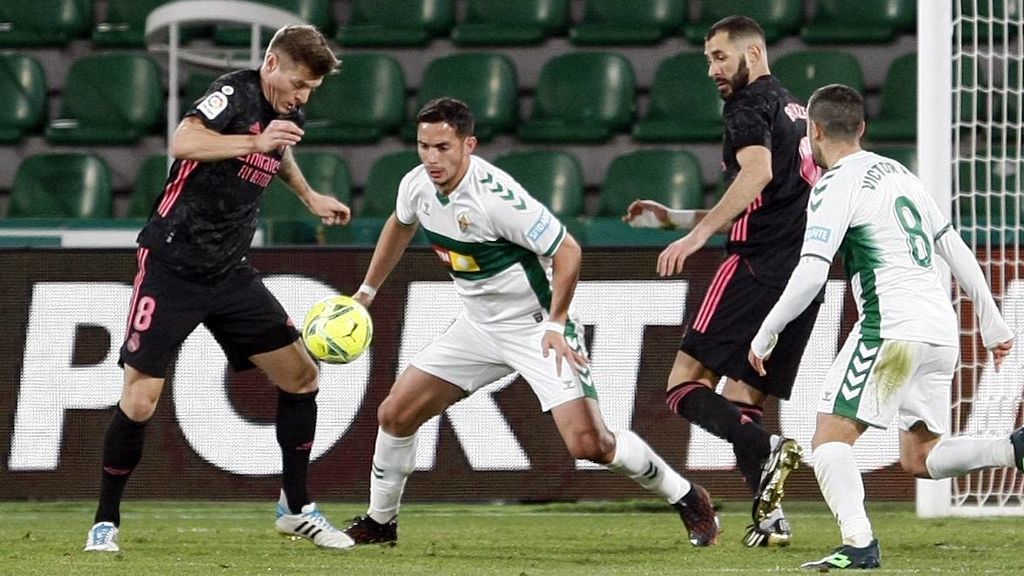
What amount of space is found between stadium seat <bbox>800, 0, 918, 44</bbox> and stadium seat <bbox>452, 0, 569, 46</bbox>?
1771 mm

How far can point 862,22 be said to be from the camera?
11.9 m

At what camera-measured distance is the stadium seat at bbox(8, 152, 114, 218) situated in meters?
11.4

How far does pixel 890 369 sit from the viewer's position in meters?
5.60

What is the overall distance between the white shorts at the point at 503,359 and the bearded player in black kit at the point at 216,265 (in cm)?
58

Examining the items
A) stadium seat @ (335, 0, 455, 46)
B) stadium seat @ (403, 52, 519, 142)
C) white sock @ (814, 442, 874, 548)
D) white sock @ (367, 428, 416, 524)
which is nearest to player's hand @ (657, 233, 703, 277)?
white sock @ (814, 442, 874, 548)

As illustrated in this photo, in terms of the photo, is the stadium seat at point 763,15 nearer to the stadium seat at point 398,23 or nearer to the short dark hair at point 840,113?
the stadium seat at point 398,23

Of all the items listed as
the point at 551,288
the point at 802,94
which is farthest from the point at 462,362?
the point at 802,94

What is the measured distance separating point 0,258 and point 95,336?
25.6 inches

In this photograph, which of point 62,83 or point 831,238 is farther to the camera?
point 62,83

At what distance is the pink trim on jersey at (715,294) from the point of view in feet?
22.2

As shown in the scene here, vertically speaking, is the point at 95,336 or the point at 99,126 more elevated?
the point at 99,126

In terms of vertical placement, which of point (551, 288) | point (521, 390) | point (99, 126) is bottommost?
point (521, 390)

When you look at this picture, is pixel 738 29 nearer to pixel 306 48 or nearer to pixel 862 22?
pixel 306 48

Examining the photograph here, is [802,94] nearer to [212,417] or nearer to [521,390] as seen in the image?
[521,390]
